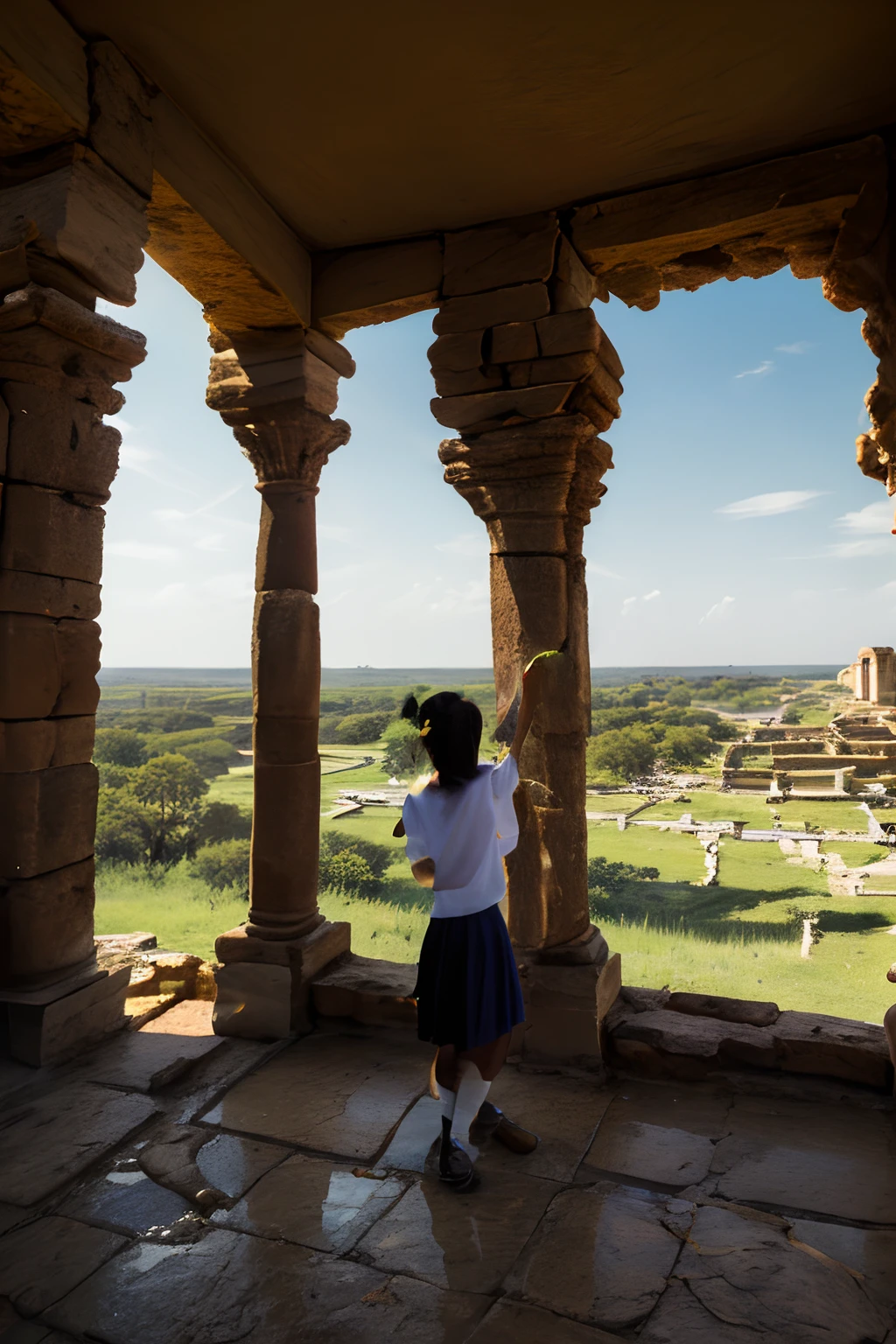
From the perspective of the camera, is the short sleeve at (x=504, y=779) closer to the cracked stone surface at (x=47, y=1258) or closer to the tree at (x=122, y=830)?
A: the cracked stone surface at (x=47, y=1258)

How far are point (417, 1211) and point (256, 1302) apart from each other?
2.12ft

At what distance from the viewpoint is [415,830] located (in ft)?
9.71

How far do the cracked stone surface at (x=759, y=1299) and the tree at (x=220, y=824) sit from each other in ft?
68.2

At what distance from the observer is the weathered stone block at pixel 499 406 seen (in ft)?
13.2

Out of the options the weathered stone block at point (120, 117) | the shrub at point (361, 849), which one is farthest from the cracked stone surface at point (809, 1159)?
the shrub at point (361, 849)

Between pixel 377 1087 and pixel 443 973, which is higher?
pixel 443 973

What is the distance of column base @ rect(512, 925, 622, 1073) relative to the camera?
3.87 metres

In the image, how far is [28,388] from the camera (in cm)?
364

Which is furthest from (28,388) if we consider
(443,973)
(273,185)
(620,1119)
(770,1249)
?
(770,1249)

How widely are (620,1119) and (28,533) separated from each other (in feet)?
12.6

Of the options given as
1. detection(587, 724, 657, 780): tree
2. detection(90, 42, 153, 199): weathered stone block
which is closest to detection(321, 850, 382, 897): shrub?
detection(587, 724, 657, 780): tree

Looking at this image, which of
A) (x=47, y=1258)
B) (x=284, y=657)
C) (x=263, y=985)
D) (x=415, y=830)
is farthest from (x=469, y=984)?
(x=284, y=657)

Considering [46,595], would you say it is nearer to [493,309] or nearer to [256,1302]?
[493,309]

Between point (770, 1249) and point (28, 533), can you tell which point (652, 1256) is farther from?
point (28, 533)
